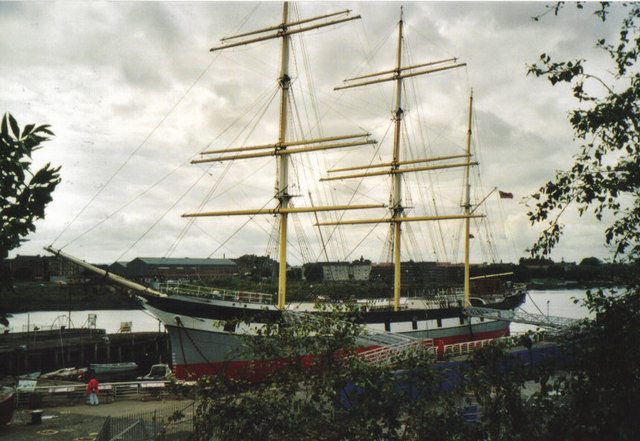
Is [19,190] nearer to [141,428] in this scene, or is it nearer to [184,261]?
[141,428]

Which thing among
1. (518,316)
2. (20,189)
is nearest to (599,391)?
(20,189)

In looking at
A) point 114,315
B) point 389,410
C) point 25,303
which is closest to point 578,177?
point 389,410

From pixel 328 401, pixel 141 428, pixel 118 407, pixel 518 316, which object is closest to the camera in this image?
pixel 328 401

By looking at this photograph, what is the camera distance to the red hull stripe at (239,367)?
8180 mm

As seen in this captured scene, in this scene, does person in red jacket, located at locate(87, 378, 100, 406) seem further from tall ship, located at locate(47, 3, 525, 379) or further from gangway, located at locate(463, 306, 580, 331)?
gangway, located at locate(463, 306, 580, 331)

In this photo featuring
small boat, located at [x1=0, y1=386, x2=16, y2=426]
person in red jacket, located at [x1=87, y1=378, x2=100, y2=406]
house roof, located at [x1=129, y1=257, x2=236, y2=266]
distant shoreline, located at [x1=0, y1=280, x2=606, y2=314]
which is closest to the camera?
small boat, located at [x1=0, y1=386, x2=16, y2=426]

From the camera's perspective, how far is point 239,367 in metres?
14.3

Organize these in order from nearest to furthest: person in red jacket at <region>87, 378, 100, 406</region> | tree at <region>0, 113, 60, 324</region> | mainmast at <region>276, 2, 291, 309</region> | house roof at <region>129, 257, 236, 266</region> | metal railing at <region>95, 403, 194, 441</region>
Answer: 1. tree at <region>0, 113, 60, 324</region>
2. metal railing at <region>95, 403, 194, 441</region>
3. person in red jacket at <region>87, 378, 100, 406</region>
4. mainmast at <region>276, 2, 291, 309</region>
5. house roof at <region>129, 257, 236, 266</region>

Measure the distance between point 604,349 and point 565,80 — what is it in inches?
143

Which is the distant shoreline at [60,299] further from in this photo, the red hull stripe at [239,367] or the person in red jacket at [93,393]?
the person in red jacket at [93,393]

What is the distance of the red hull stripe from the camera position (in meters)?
8.18

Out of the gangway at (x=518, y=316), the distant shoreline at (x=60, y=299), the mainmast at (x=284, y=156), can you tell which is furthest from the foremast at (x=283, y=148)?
the distant shoreline at (x=60, y=299)

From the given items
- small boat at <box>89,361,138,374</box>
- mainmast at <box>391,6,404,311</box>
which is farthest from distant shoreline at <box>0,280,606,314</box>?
mainmast at <box>391,6,404,311</box>

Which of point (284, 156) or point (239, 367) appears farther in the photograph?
point (284, 156)
